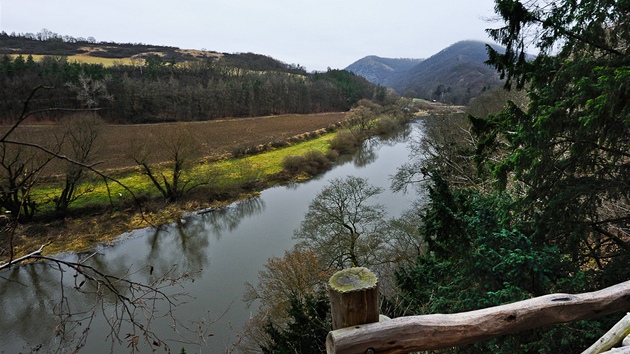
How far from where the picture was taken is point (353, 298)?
5.44ft

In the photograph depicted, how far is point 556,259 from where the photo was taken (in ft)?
12.6

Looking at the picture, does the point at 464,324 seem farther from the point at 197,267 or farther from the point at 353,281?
the point at 197,267

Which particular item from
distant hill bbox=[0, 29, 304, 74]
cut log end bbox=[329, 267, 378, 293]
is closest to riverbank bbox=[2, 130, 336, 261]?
cut log end bbox=[329, 267, 378, 293]

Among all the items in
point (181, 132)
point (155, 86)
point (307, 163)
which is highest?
point (155, 86)

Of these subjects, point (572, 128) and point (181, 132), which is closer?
point (572, 128)

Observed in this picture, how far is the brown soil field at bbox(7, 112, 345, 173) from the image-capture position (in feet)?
59.8

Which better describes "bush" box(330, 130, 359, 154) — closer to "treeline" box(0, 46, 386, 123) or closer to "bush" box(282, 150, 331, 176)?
"bush" box(282, 150, 331, 176)

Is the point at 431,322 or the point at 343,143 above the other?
the point at 431,322

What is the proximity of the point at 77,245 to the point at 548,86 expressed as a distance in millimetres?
18296

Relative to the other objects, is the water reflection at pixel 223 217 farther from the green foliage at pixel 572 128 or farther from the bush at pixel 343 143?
the green foliage at pixel 572 128

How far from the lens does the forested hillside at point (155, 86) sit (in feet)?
106

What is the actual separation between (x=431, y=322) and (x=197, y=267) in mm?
13536

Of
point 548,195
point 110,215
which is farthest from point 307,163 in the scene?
point 548,195

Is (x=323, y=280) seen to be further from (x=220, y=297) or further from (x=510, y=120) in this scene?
(x=510, y=120)
